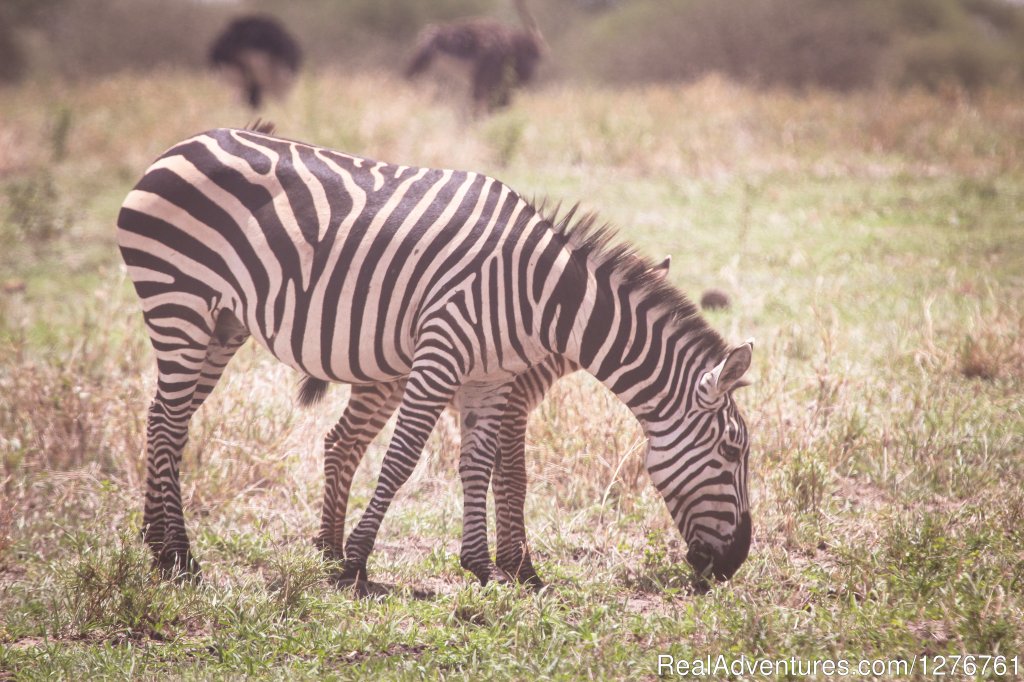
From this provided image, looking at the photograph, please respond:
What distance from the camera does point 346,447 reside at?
5.10m

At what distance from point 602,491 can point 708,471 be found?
142cm

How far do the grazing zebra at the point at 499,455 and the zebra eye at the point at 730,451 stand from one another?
84 cm

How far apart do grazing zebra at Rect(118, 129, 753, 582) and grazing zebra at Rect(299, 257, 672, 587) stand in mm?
144

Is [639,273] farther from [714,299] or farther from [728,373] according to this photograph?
[714,299]

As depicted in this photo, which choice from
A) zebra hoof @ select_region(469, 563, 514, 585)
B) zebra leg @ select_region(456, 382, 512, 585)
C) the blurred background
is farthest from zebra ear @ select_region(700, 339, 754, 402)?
the blurred background

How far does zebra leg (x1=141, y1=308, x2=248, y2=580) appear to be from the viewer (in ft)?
15.7

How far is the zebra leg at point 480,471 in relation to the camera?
4.68m

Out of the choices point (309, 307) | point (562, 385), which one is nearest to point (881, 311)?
point (562, 385)

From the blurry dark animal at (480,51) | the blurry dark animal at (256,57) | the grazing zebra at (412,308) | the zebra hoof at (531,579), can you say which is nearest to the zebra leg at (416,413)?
the grazing zebra at (412,308)

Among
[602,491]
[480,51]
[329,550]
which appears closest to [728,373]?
[602,491]

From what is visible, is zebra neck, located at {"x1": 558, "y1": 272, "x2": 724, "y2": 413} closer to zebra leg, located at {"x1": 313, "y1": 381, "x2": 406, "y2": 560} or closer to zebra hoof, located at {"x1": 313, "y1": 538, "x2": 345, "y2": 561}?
zebra leg, located at {"x1": 313, "y1": 381, "x2": 406, "y2": 560}

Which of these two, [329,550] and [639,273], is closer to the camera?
[639,273]

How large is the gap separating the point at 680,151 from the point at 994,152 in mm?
3889

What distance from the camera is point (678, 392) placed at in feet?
14.4
